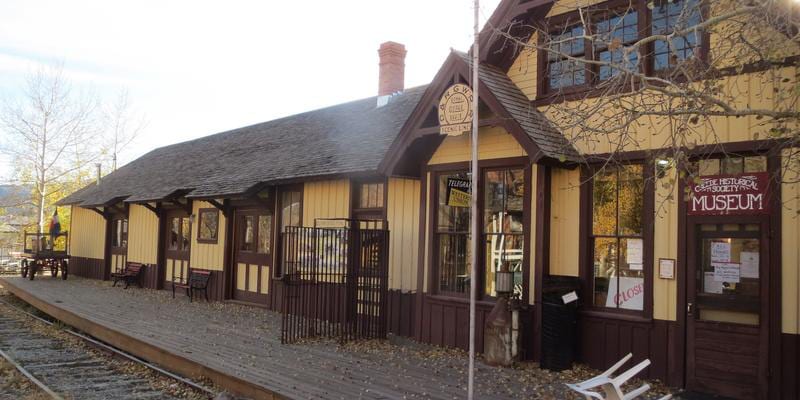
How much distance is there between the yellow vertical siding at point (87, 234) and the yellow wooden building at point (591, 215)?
12921 mm

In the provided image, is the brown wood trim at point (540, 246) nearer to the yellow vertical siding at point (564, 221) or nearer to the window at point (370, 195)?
the yellow vertical siding at point (564, 221)

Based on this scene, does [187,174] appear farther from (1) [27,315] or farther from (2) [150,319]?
(2) [150,319]

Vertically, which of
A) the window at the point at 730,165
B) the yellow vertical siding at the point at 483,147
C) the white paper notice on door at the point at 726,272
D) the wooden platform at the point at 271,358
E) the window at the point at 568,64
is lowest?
the wooden platform at the point at 271,358

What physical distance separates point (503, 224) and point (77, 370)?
24.2 feet

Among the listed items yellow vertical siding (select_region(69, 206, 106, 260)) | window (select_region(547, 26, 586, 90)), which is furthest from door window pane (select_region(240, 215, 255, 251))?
yellow vertical siding (select_region(69, 206, 106, 260))

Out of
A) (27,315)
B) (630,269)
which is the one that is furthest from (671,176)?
(27,315)

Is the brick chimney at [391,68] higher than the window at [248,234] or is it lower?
higher

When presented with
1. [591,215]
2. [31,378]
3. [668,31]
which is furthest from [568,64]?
[31,378]

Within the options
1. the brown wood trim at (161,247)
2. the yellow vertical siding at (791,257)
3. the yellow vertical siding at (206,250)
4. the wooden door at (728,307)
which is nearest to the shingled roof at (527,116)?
the wooden door at (728,307)

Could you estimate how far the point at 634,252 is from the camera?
8008 mm

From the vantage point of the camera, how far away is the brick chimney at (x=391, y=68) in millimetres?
16375

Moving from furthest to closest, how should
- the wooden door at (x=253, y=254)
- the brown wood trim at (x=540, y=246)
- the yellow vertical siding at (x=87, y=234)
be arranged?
the yellow vertical siding at (x=87, y=234)
the wooden door at (x=253, y=254)
the brown wood trim at (x=540, y=246)

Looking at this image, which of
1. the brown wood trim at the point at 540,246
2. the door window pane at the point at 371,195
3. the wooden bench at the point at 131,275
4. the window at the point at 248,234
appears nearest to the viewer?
the brown wood trim at the point at 540,246

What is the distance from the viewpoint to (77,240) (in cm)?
2644
